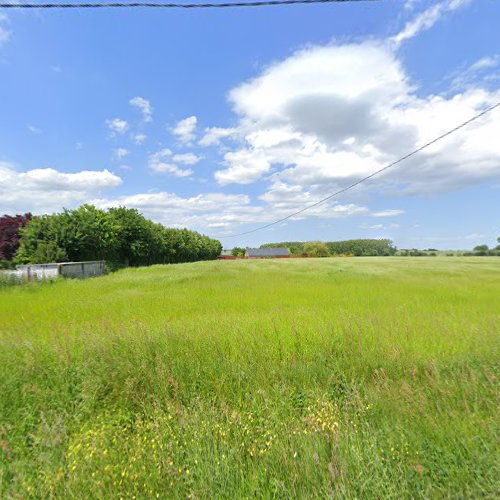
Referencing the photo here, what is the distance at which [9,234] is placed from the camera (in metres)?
32.5

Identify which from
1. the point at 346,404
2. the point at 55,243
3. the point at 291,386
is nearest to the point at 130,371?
the point at 291,386

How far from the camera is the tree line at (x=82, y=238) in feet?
77.3

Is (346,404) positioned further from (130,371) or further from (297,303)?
(297,303)

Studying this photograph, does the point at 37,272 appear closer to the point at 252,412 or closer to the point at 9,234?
the point at 252,412

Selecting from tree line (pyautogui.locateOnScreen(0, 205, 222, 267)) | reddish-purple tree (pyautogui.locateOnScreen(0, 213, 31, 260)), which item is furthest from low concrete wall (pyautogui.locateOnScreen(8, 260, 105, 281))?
reddish-purple tree (pyautogui.locateOnScreen(0, 213, 31, 260))

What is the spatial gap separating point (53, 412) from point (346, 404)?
3.52 meters

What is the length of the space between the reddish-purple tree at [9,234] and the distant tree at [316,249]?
78.8m

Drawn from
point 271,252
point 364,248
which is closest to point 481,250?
point 364,248

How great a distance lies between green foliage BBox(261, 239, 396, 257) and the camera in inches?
3467

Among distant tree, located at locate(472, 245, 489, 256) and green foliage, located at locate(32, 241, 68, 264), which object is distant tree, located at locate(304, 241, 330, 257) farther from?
green foliage, located at locate(32, 241, 68, 264)

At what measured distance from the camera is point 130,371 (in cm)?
364

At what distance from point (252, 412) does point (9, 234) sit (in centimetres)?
4273

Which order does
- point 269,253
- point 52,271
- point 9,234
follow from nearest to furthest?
point 52,271 → point 9,234 → point 269,253

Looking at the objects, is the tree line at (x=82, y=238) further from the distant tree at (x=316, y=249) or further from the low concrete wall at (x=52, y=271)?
the distant tree at (x=316, y=249)
